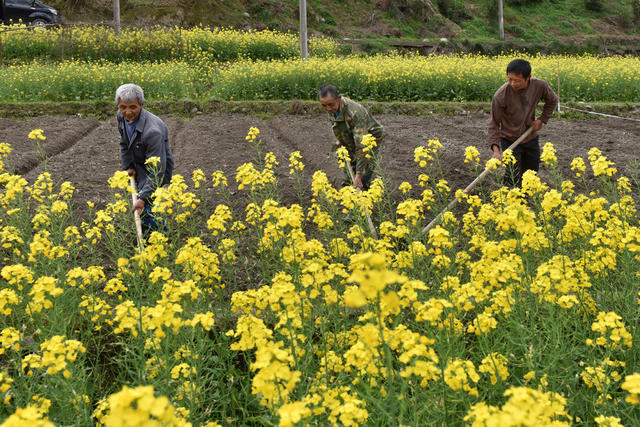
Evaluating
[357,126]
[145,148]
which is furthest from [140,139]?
[357,126]

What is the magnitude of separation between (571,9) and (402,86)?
32.7 meters

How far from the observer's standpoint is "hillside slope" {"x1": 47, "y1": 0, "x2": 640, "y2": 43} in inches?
1001

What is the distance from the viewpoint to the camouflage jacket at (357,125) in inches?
210

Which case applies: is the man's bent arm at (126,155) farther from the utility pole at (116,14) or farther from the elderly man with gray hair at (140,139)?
the utility pole at (116,14)

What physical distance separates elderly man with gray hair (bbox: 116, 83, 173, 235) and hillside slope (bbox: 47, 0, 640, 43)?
893 inches

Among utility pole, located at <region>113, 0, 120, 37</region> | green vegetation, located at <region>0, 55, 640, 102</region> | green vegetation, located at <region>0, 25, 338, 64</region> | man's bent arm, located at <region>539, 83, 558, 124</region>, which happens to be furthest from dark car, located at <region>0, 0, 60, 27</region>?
man's bent arm, located at <region>539, 83, 558, 124</region>

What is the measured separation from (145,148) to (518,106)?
4.31 m

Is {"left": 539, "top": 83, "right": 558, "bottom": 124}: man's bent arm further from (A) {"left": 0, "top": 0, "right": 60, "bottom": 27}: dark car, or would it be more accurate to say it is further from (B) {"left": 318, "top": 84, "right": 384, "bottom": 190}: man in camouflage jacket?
(A) {"left": 0, "top": 0, "right": 60, "bottom": 27}: dark car

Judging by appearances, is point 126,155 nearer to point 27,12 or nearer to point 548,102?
point 548,102

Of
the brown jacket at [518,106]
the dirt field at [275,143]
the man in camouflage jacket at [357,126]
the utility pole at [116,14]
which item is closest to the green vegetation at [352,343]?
Result: the man in camouflage jacket at [357,126]

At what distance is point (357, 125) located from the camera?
17.5 feet

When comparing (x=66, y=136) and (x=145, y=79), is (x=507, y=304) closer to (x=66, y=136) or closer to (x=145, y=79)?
(x=66, y=136)

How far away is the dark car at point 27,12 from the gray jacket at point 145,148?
2103cm

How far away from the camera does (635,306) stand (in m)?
2.98
